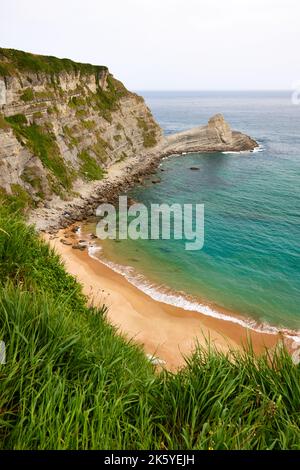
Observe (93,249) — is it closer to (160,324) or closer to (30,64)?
(160,324)

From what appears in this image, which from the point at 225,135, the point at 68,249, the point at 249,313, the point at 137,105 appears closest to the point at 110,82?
the point at 137,105

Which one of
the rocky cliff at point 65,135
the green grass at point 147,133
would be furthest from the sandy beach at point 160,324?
the green grass at point 147,133

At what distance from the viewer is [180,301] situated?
32344 millimetres

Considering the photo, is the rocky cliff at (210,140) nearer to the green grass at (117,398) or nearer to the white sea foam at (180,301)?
the white sea foam at (180,301)

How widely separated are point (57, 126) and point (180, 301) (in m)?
39.7

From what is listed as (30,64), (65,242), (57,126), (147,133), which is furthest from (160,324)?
(147,133)

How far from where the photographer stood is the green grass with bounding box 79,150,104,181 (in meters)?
60.6

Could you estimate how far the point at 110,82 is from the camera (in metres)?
82.8

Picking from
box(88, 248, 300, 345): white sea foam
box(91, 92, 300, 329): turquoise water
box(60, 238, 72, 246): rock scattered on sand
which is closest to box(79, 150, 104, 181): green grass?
box(91, 92, 300, 329): turquoise water

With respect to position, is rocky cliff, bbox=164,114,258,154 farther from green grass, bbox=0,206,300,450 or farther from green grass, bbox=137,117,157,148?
green grass, bbox=0,206,300,450

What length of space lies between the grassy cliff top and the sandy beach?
35172 millimetres

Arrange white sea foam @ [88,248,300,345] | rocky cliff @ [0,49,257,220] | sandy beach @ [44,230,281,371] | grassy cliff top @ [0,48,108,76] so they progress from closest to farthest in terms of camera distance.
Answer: sandy beach @ [44,230,281,371] → white sea foam @ [88,248,300,345] → rocky cliff @ [0,49,257,220] → grassy cliff top @ [0,48,108,76]
